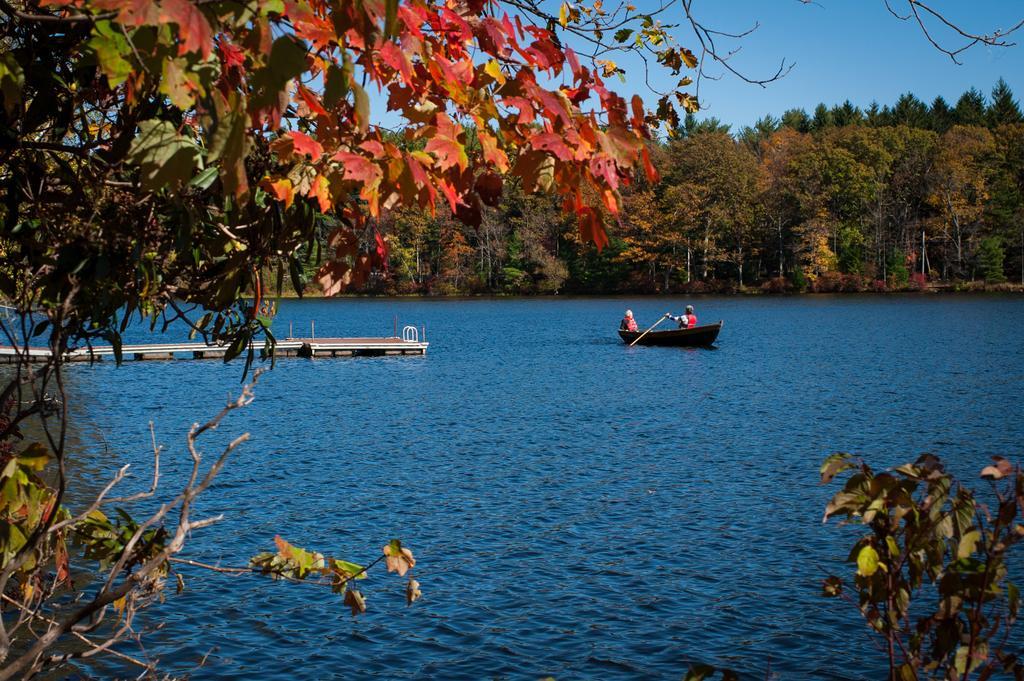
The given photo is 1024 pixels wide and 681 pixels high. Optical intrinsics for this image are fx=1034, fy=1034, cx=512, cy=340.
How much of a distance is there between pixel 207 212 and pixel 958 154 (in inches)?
4125

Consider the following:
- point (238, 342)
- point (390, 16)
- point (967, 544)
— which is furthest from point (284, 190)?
point (967, 544)

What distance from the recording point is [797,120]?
13962 cm

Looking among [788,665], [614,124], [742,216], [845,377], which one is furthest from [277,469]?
[742,216]

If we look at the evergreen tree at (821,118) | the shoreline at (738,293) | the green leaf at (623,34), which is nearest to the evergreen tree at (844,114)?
the evergreen tree at (821,118)

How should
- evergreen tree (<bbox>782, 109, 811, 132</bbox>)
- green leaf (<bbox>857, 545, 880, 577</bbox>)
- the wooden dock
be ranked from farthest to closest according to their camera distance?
evergreen tree (<bbox>782, 109, 811, 132</bbox>), the wooden dock, green leaf (<bbox>857, 545, 880, 577</bbox>)

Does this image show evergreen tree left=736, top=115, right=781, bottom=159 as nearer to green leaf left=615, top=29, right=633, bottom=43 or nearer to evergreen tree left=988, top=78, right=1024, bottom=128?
evergreen tree left=988, top=78, right=1024, bottom=128

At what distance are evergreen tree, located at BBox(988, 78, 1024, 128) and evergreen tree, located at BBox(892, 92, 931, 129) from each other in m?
6.58

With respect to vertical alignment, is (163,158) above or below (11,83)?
below

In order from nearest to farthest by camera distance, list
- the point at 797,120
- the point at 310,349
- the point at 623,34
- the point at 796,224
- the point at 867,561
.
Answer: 1. the point at 867,561
2. the point at 623,34
3. the point at 310,349
4. the point at 796,224
5. the point at 797,120

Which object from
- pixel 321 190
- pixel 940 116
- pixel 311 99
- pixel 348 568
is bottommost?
pixel 348 568

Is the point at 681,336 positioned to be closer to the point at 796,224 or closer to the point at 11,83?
the point at 11,83

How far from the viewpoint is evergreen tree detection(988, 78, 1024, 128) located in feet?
348

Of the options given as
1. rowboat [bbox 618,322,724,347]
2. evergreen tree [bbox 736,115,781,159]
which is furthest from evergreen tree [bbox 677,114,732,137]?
rowboat [bbox 618,322,724,347]

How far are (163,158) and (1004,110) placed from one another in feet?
393
